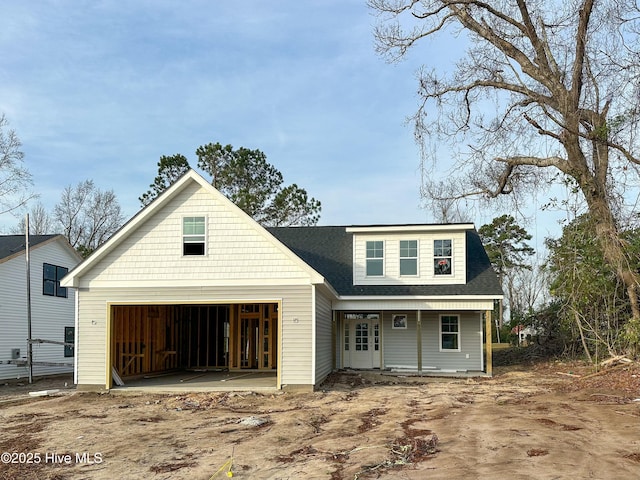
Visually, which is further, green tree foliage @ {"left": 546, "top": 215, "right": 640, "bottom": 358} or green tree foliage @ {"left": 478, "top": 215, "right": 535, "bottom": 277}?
green tree foliage @ {"left": 478, "top": 215, "right": 535, "bottom": 277}

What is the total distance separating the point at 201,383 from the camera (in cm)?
1719

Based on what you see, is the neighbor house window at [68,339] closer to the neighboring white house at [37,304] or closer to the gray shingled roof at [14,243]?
the neighboring white house at [37,304]

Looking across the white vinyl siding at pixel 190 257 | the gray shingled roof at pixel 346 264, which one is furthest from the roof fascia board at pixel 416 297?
the white vinyl siding at pixel 190 257

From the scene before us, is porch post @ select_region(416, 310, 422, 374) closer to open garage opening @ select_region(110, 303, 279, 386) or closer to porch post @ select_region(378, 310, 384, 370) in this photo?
porch post @ select_region(378, 310, 384, 370)

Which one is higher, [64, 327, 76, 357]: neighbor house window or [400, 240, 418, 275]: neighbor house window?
[400, 240, 418, 275]: neighbor house window

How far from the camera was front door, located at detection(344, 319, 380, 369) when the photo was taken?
2127cm

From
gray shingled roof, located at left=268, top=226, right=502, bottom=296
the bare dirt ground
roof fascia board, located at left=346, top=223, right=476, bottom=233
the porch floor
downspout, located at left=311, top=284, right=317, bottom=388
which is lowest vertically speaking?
the porch floor

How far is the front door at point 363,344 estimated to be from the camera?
2127cm

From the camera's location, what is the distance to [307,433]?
10469mm

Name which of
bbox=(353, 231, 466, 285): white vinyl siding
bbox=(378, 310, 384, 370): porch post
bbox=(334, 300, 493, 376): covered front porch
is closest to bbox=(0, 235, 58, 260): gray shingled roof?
bbox=(334, 300, 493, 376): covered front porch

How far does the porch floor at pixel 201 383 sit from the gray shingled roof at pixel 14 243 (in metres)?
7.35

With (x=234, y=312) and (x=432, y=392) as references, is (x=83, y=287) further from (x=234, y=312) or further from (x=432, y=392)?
(x=432, y=392)

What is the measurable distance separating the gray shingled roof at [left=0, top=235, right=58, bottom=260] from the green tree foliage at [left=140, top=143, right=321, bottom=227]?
13.5 metres

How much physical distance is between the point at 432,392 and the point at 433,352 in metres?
5.49
